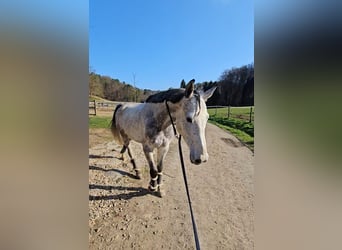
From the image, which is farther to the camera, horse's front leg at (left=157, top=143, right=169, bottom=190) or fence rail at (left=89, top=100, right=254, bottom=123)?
horse's front leg at (left=157, top=143, right=169, bottom=190)

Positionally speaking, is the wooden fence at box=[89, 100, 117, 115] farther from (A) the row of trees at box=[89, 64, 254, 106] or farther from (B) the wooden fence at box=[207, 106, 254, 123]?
(B) the wooden fence at box=[207, 106, 254, 123]

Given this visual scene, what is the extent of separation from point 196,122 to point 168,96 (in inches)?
8.1

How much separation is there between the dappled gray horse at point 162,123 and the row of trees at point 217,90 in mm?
36

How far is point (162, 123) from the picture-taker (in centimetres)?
113

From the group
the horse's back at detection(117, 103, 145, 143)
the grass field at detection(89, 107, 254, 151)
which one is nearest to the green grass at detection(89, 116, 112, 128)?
the grass field at detection(89, 107, 254, 151)

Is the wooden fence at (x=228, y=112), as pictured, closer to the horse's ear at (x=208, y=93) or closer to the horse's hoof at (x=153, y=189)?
the horse's ear at (x=208, y=93)

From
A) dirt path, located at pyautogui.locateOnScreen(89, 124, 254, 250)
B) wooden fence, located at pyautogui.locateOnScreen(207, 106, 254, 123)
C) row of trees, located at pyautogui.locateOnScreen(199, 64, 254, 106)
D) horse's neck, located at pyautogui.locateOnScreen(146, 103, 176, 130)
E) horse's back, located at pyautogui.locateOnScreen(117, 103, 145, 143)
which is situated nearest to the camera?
row of trees, located at pyautogui.locateOnScreen(199, 64, 254, 106)

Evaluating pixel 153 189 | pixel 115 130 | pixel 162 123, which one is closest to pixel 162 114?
pixel 162 123

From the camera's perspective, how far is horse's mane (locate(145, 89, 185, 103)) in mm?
885

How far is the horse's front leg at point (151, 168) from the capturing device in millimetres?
1091

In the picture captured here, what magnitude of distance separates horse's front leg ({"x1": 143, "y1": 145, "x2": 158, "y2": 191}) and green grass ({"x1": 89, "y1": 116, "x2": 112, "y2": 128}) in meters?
0.30
